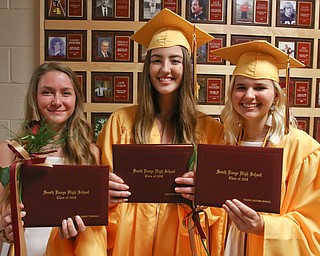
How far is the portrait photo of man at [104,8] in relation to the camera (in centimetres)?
194

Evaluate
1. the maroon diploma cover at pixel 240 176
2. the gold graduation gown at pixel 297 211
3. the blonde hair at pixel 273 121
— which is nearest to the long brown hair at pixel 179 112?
the blonde hair at pixel 273 121

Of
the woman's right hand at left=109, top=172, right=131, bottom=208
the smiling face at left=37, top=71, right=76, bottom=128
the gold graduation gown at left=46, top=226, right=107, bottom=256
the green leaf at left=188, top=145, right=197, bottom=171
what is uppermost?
the smiling face at left=37, top=71, right=76, bottom=128

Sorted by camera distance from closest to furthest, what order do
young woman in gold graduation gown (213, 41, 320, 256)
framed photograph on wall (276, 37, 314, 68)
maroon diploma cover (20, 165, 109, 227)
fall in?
1. maroon diploma cover (20, 165, 109, 227)
2. young woman in gold graduation gown (213, 41, 320, 256)
3. framed photograph on wall (276, 37, 314, 68)

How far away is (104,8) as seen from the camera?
1.95 meters

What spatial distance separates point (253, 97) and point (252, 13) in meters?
0.88

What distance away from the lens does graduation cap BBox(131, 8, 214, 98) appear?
1389 millimetres

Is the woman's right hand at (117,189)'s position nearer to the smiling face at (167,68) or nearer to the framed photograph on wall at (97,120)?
the smiling face at (167,68)

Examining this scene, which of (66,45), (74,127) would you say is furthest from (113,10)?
(74,127)

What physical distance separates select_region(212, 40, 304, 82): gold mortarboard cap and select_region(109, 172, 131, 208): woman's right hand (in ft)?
2.14

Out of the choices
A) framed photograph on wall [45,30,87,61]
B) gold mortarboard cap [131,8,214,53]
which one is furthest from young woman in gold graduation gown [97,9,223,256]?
framed photograph on wall [45,30,87,61]

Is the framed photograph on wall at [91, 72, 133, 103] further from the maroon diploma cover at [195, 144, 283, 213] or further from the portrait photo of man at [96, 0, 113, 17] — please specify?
the maroon diploma cover at [195, 144, 283, 213]

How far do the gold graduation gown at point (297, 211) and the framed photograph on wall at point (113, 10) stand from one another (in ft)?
3.89

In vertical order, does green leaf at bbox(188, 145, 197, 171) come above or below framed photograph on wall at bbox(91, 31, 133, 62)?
below

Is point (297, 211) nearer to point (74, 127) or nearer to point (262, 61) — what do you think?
point (262, 61)
